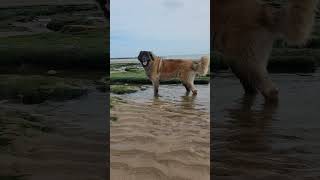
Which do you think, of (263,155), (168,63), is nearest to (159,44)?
(168,63)

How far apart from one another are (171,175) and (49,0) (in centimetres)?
144

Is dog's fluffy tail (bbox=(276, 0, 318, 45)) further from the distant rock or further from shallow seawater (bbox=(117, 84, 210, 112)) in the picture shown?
the distant rock

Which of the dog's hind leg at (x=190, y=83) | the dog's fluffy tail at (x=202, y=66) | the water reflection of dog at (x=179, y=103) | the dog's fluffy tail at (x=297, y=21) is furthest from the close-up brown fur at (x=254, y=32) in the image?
the water reflection of dog at (x=179, y=103)

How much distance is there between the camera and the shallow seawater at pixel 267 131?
10.7ft

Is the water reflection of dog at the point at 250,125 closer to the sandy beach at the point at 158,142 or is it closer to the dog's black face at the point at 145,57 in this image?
the sandy beach at the point at 158,142

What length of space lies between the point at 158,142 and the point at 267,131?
72 centimetres

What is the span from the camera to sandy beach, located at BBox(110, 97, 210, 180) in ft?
10.7

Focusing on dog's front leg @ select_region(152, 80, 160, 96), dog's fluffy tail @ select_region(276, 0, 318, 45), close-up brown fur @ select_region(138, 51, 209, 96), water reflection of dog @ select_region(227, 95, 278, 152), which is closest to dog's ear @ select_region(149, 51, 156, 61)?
close-up brown fur @ select_region(138, 51, 209, 96)

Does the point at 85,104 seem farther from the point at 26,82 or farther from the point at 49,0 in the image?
the point at 49,0

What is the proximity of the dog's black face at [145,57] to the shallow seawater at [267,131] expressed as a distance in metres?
0.46

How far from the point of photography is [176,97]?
11.0 feet

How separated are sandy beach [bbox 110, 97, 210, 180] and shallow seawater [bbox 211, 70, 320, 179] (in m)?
0.10

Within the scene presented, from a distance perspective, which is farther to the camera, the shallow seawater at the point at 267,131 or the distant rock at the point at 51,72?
the distant rock at the point at 51,72

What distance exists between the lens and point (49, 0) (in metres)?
3.41
